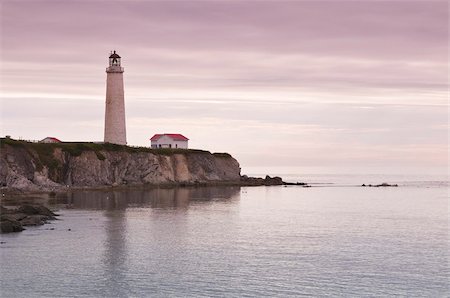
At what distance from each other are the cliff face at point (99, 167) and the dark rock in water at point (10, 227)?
37.7m

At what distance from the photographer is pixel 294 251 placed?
47.1 m

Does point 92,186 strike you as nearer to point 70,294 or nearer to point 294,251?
point 294,251

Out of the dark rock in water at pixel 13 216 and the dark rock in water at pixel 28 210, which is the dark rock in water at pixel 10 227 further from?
the dark rock in water at pixel 28 210

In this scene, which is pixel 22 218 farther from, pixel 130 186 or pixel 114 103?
pixel 114 103

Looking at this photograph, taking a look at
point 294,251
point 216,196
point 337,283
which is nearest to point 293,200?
point 216,196

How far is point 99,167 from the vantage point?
109 metres

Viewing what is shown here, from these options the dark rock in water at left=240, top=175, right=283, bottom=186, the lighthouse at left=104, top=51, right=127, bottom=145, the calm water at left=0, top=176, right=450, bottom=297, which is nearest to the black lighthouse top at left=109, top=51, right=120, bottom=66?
the lighthouse at left=104, top=51, right=127, bottom=145

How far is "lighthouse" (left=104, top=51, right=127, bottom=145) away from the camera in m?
119

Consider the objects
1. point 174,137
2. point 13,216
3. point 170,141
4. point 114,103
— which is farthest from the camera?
point 174,137

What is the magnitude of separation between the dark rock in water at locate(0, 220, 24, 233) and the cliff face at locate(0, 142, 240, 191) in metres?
37.7

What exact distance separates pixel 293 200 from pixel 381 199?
15.9 meters

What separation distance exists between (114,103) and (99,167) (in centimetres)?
1475

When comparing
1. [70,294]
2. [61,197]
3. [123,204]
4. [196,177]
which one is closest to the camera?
[70,294]

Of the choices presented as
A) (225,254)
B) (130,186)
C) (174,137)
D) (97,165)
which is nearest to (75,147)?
(97,165)
